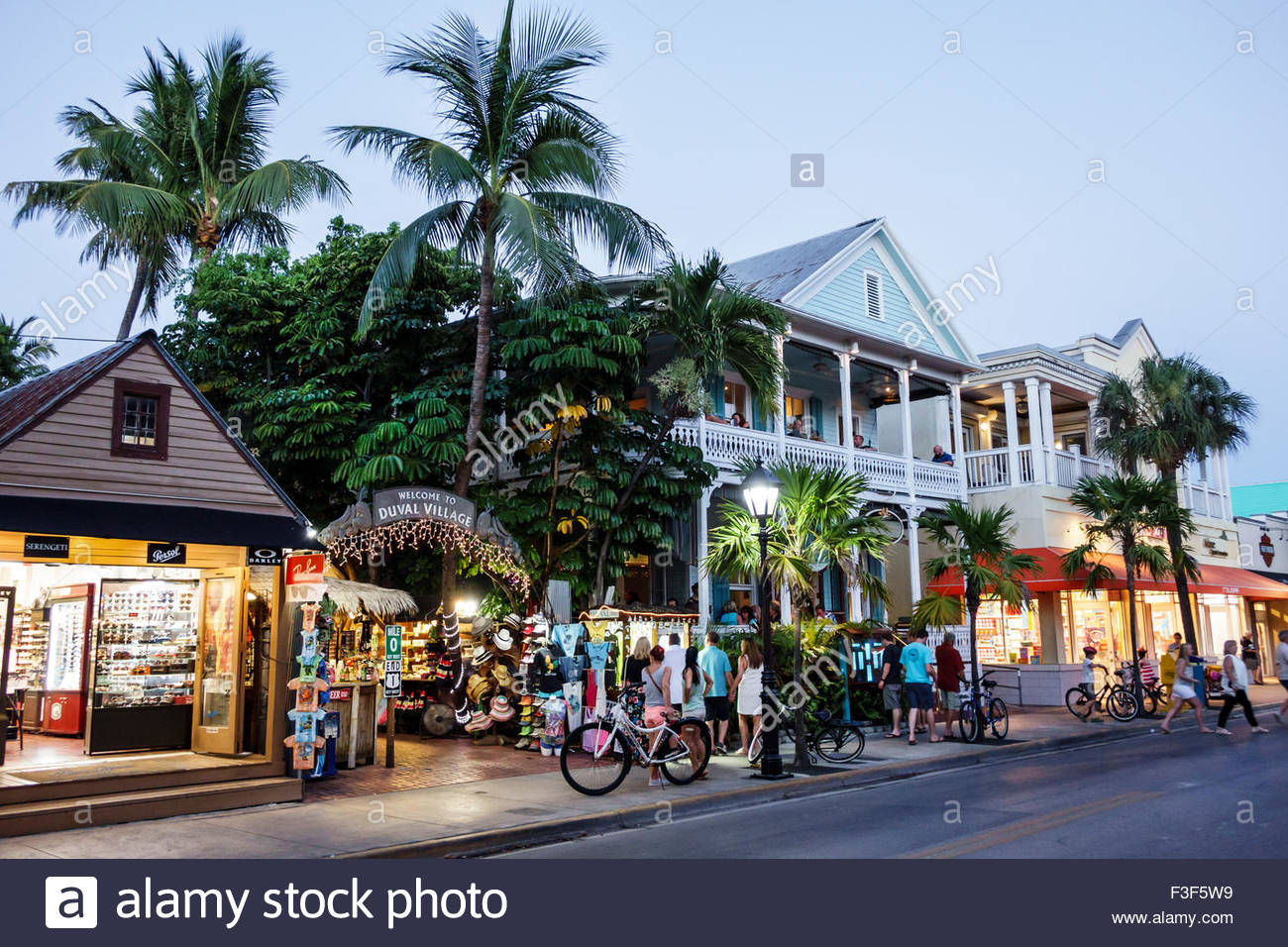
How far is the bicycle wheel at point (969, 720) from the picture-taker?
1703cm

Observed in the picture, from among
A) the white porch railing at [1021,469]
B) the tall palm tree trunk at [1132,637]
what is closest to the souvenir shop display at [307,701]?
the tall palm tree trunk at [1132,637]

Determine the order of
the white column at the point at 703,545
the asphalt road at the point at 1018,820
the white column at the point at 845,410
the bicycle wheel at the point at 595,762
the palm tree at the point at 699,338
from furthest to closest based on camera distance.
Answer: the white column at the point at 845,410, the white column at the point at 703,545, the palm tree at the point at 699,338, the bicycle wheel at the point at 595,762, the asphalt road at the point at 1018,820

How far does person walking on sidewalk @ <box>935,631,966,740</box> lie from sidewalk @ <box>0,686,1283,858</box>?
266cm

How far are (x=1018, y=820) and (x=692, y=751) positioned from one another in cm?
427

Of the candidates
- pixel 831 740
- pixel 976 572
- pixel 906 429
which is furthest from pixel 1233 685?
pixel 906 429

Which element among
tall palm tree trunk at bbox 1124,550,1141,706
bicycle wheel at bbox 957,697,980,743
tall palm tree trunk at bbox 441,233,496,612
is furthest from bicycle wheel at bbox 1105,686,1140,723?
tall palm tree trunk at bbox 441,233,496,612

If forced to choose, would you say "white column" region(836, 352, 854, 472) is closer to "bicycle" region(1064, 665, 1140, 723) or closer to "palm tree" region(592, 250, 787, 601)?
"palm tree" region(592, 250, 787, 601)

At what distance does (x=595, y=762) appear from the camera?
1170 cm

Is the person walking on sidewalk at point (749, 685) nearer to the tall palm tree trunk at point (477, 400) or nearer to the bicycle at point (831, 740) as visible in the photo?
the bicycle at point (831, 740)

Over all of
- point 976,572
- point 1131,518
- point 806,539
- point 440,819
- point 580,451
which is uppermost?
point 580,451

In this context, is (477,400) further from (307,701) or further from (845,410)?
(845,410)

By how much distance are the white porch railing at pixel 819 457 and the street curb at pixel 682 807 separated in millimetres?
6887
